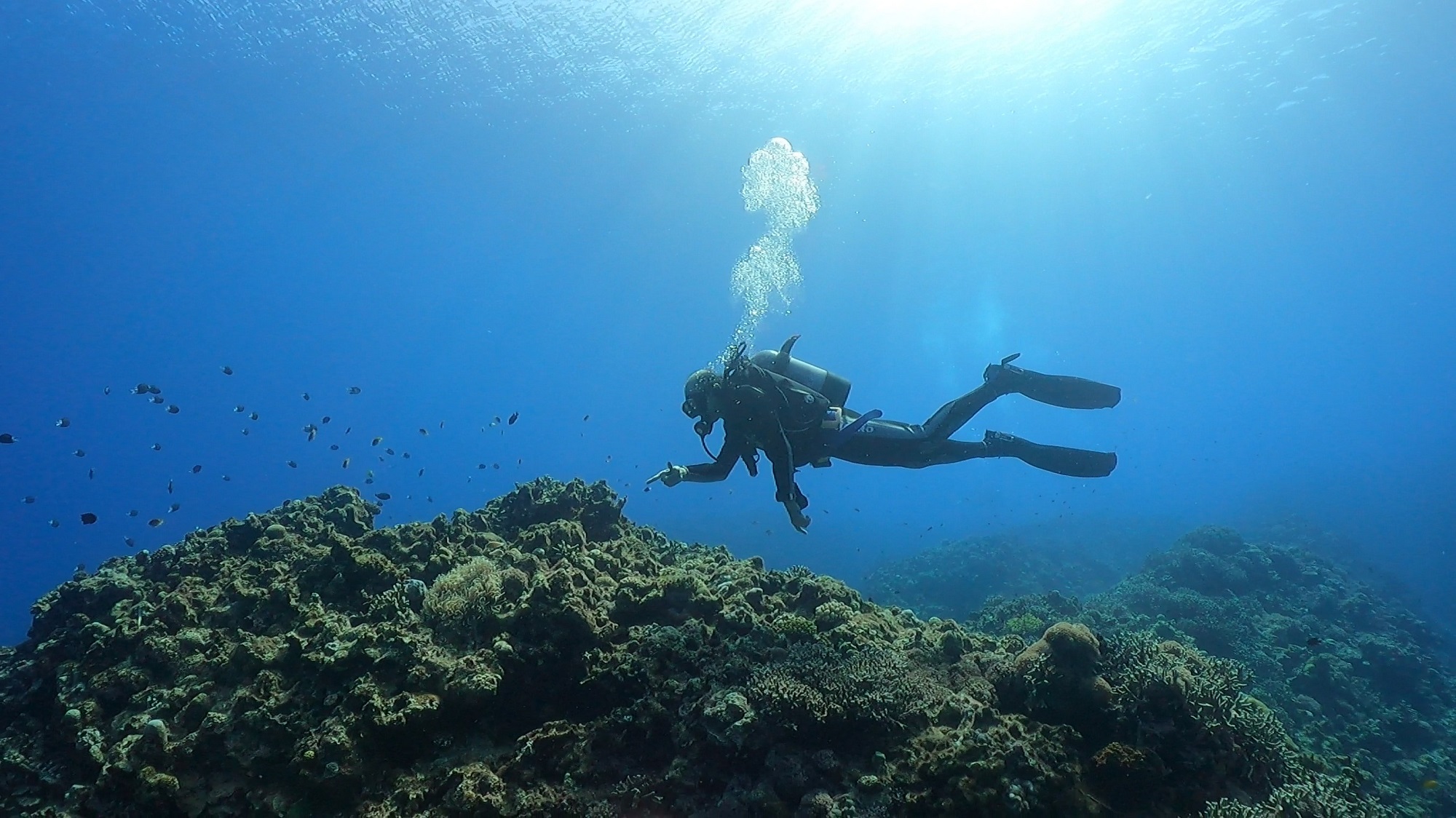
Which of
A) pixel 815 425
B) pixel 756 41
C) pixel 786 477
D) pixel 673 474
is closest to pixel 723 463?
pixel 673 474

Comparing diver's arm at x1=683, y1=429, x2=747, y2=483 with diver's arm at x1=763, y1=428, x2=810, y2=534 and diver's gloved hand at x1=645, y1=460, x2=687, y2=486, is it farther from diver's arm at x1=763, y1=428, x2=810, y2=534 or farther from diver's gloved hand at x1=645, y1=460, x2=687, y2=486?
diver's arm at x1=763, y1=428, x2=810, y2=534

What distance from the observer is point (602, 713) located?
16.8ft

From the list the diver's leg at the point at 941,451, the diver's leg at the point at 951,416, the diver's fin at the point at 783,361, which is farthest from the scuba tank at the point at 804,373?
the diver's leg at the point at 951,416

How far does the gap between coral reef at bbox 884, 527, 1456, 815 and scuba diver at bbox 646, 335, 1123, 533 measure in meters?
3.94

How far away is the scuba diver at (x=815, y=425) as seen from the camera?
27.9ft

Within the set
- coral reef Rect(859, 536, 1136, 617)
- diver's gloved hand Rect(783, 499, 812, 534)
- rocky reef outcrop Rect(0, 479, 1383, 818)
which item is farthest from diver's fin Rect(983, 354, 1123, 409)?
coral reef Rect(859, 536, 1136, 617)

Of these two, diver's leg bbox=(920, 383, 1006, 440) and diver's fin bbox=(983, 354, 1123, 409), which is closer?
diver's leg bbox=(920, 383, 1006, 440)

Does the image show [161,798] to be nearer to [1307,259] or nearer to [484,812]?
[484,812]

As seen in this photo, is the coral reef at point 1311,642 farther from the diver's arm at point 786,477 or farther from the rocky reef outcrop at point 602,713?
the diver's arm at point 786,477

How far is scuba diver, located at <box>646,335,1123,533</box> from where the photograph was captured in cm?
850

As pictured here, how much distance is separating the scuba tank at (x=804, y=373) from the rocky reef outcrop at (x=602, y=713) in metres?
3.78

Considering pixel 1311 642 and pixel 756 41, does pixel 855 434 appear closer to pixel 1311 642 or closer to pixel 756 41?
pixel 1311 642

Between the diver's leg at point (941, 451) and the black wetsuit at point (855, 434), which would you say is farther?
the diver's leg at point (941, 451)

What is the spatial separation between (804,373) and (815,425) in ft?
2.91
